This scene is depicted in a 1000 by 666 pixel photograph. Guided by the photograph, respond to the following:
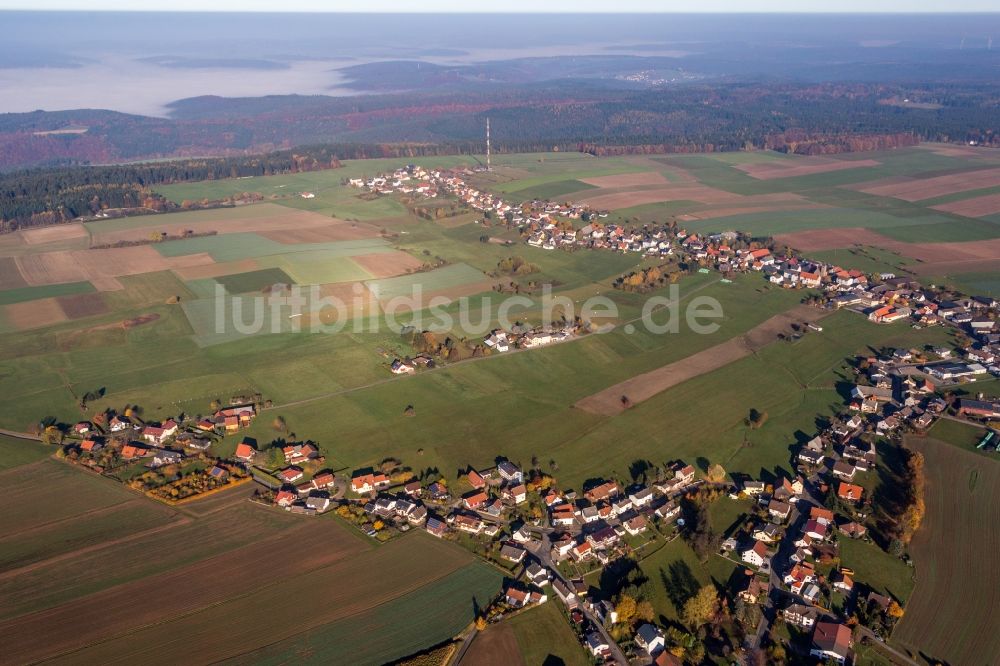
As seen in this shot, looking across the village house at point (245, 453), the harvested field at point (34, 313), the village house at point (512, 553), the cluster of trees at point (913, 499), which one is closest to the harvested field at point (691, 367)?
the village house at point (512, 553)

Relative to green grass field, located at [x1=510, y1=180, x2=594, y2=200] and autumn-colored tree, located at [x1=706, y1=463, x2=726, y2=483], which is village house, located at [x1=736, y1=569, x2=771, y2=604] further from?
green grass field, located at [x1=510, y1=180, x2=594, y2=200]

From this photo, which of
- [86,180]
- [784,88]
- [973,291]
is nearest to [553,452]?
[973,291]

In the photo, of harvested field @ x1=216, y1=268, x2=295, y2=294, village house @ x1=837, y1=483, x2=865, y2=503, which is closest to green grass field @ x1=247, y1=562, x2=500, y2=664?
village house @ x1=837, y1=483, x2=865, y2=503

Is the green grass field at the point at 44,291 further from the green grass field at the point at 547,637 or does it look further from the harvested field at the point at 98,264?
the green grass field at the point at 547,637

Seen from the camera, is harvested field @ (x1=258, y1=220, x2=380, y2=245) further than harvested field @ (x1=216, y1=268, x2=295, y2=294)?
Yes

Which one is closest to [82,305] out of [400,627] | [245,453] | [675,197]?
[245,453]

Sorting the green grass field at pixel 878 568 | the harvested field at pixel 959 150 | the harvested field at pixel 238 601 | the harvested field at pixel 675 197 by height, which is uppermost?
the harvested field at pixel 959 150
